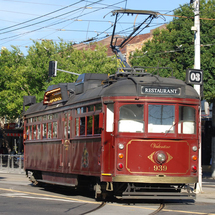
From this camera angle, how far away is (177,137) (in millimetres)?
12078

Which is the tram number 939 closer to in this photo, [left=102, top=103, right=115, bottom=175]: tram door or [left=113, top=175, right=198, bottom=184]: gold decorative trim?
[left=113, top=175, right=198, bottom=184]: gold decorative trim

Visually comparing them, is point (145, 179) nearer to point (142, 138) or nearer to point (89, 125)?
point (142, 138)

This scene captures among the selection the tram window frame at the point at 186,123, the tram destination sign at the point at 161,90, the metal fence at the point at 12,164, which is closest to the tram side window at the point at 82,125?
the tram destination sign at the point at 161,90

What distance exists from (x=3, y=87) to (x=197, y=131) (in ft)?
107

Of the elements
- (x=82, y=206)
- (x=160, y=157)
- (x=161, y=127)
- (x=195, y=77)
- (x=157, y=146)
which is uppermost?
(x=195, y=77)

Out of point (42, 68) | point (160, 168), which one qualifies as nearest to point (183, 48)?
point (42, 68)

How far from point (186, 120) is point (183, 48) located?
16983mm

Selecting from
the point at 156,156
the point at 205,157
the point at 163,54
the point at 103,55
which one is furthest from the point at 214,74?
the point at 156,156

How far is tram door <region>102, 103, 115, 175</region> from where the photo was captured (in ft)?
39.4

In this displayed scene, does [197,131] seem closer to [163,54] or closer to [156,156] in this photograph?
[156,156]

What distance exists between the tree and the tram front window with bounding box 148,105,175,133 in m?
13.6

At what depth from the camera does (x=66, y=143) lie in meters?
14.9

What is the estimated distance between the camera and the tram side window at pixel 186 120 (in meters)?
12.2

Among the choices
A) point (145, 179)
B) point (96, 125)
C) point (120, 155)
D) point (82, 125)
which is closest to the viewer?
point (145, 179)
